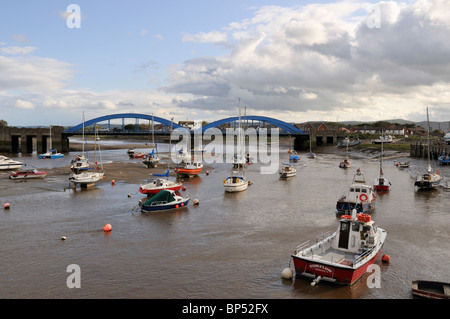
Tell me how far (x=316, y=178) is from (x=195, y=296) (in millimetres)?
40834

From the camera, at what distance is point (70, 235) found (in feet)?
80.2

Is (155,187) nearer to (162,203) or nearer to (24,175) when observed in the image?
(162,203)

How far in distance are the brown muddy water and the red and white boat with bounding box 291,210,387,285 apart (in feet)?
1.80

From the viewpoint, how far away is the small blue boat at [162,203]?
101 ft

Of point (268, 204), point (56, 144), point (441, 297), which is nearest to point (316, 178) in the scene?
point (268, 204)

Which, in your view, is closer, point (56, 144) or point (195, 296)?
point (195, 296)

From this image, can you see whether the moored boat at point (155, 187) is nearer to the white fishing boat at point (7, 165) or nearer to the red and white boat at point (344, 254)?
the red and white boat at point (344, 254)

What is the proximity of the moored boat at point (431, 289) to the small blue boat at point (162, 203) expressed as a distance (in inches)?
803

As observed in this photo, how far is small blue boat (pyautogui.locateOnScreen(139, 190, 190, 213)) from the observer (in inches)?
1217

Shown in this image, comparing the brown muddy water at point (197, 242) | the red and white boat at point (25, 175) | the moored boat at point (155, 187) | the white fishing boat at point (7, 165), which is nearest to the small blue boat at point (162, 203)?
the brown muddy water at point (197, 242)

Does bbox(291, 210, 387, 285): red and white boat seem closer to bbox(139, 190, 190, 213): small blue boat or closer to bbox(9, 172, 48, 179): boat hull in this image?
bbox(139, 190, 190, 213): small blue boat

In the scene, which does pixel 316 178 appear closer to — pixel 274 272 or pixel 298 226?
pixel 298 226
